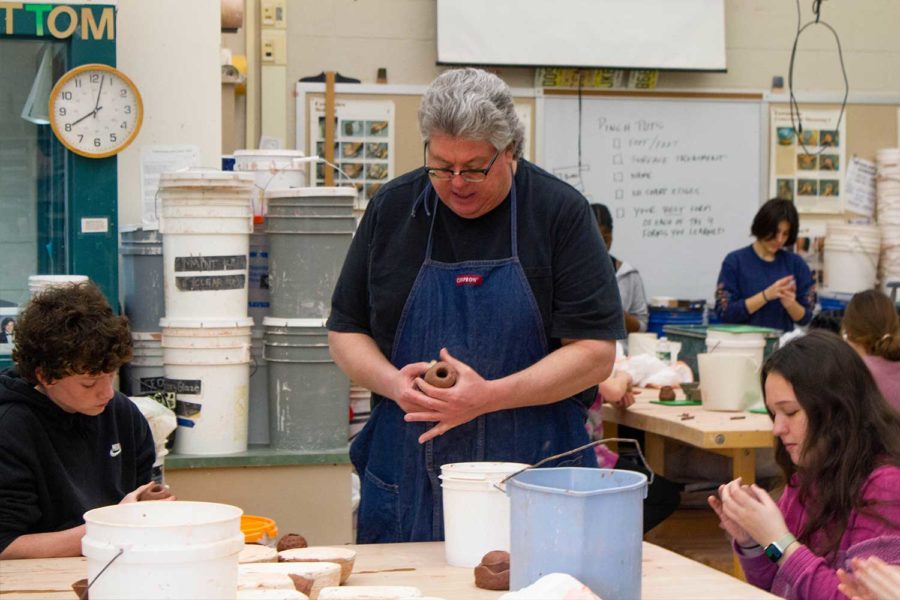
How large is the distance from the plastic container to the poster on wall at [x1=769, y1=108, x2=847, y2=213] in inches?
235

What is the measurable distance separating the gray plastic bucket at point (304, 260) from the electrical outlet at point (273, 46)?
3293 mm

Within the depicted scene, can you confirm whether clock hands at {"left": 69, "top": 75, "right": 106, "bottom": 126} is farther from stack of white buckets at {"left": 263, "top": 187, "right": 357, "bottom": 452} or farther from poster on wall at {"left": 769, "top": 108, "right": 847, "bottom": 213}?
poster on wall at {"left": 769, "top": 108, "right": 847, "bottom": 213}

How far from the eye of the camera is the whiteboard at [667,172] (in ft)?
26.1

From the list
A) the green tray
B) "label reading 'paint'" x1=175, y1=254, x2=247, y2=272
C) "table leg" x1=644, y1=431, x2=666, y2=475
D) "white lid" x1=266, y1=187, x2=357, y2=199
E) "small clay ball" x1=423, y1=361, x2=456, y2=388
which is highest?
"white lid" x1=266, y1=187, x2=357, y2=199

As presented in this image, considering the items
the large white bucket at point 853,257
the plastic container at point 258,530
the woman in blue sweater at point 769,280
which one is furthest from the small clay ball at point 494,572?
the large white bucket at point 853,257

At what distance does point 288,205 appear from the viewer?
14.4 ft

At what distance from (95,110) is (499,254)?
2.45 metres

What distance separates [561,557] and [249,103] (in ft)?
20.2

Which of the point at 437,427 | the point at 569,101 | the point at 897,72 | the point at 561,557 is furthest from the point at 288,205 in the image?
the point at 897,72

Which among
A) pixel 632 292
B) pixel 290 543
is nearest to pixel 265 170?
pixel 290 543

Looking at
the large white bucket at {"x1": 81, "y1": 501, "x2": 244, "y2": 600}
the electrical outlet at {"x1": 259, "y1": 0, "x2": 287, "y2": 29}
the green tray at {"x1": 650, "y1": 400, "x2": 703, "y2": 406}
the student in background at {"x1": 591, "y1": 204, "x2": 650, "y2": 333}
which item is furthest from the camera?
the electrical outlet at {"x1": 259, "y1": 0, "x2": 287, "y2": 29}

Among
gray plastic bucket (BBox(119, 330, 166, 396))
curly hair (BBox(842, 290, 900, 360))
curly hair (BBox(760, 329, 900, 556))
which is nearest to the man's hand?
curly hair (BBox(760, 329, 900, 556))

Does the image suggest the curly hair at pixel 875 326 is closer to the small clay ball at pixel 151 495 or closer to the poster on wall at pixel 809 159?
the small clay ball at pixel 151 495

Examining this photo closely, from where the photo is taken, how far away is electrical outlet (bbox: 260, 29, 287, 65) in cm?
751
